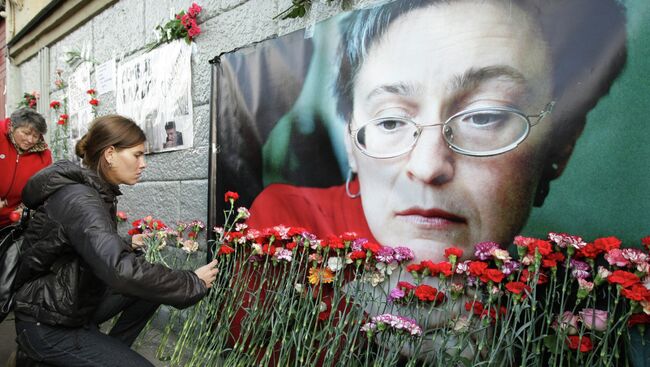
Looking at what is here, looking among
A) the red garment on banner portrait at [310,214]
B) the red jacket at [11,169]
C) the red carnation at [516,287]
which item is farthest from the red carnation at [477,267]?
Result: the red jacket at [11,169]

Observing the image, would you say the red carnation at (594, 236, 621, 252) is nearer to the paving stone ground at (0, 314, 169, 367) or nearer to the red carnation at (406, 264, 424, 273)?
the red carnation at (406, 264, 424, 273)

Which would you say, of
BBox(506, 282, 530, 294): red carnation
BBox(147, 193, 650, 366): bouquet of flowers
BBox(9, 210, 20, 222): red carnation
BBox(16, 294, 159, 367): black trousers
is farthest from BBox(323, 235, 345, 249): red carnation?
BBox(9, 210, 20, 222): red carnation

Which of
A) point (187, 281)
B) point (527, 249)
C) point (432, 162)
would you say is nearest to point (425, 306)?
point (527, 249)

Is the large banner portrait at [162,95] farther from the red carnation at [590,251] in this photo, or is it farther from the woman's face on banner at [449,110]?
the red carnation at [590,251]

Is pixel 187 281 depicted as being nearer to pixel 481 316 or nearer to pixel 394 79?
pixel 481 316

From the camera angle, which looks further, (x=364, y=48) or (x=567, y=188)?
(x=364, y=48)

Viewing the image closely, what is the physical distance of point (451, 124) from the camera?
76.4 inches

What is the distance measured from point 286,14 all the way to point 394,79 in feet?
Result: 3.19

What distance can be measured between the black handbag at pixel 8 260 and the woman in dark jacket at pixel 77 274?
175 millimetres

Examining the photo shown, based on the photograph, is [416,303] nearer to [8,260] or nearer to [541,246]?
[541,246]

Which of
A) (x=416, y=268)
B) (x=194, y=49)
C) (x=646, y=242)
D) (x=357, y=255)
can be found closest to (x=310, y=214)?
(x=357, y=255)

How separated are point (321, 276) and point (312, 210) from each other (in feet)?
1.33

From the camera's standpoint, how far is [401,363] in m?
2.06

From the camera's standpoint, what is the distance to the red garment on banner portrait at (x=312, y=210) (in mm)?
2301
